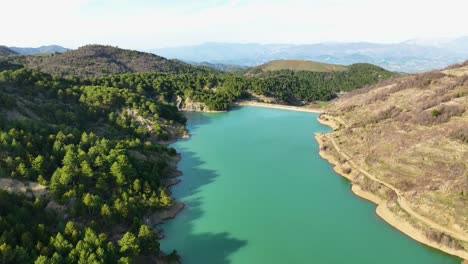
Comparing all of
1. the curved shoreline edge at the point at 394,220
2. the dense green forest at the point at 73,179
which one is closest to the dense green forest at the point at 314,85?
the dense green forest at the point at 73,179

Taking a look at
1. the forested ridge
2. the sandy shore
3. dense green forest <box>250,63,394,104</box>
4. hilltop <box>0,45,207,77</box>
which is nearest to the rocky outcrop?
the sandy shore

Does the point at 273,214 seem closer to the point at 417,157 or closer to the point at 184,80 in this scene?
the point at 417,157

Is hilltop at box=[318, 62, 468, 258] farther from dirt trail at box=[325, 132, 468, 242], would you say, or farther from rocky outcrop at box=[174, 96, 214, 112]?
rocky outcrop at box=[174, 96, 214, 112]

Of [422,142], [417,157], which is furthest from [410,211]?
[422,142]

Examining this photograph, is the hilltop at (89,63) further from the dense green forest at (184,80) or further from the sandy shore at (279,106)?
the sandy shore at (279,106)

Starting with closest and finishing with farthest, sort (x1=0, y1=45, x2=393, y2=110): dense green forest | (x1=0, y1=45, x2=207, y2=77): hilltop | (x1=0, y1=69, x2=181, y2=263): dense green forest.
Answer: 1. (x1=0, y1=69, x2=181, y2=263): dense green forest
2. (x1=0, y1=45, x2=393, y2=110): dense green forest
3. (x1=0, y1=45, x2=207, y2=77): hilltop

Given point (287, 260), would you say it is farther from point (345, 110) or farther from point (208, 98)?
point (208, 98)
